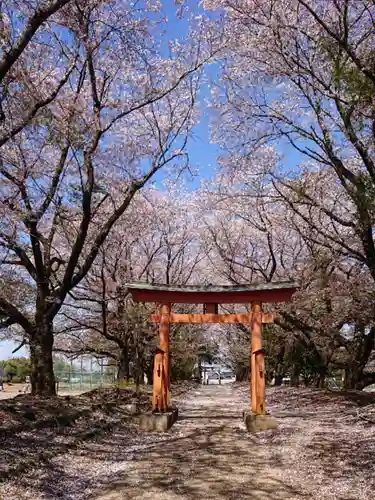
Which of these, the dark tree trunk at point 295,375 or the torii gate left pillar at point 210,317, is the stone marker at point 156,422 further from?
the dark tree trunk at point 295,375

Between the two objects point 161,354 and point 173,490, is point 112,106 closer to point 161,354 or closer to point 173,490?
point 161,354

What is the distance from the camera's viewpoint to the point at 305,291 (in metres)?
16.6

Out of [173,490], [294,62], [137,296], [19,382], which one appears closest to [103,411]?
[137,296]

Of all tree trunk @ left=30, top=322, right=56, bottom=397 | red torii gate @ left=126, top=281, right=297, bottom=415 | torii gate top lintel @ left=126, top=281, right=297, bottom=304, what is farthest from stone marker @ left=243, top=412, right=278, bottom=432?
tree trunk @ left=30, top=322, right=56, bottom=397

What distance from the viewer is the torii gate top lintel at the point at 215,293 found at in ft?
35.2

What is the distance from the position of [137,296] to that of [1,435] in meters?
4.89

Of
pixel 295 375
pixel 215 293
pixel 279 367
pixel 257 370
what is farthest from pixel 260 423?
pixel 279 367

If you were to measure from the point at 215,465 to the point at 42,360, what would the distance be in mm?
6009

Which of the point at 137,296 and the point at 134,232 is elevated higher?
the point at 134,232

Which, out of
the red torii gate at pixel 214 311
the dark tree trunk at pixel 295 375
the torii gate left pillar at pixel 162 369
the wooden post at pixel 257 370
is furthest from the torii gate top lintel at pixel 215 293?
the dark tree trunk at pixel 295 375

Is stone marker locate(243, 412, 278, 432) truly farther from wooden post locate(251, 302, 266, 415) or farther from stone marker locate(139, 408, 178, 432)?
stone marker locate(139, 408, 178, 432)

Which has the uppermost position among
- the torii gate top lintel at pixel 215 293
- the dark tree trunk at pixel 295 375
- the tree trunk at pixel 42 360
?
the torii gate top lintel at pixel 215 293

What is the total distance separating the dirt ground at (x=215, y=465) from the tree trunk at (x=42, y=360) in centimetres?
245

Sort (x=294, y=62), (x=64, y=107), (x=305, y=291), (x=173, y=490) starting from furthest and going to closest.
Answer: (x=305, y=291)
(x=64, y=107)
(x=294, y=62)
(x=173, y=490)
